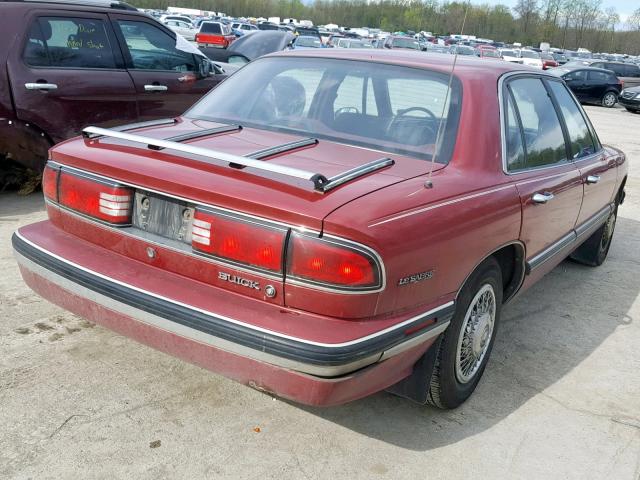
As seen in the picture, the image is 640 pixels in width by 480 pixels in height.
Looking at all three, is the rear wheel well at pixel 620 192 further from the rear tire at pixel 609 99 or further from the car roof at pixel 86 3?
the rear tire at pixel 609 99

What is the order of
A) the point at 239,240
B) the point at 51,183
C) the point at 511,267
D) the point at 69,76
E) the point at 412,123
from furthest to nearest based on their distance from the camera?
the point at 69,76
the point at 511,267
the point at 412,123
the point at 51,183
the point at 239,240

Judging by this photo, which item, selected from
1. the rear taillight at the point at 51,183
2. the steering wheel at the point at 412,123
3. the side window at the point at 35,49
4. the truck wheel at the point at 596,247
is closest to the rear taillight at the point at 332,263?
the steering wheel at the point at 412,123

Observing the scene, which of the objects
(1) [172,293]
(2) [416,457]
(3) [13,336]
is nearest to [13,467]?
(1) [172,293]

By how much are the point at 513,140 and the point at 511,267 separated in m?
0.67

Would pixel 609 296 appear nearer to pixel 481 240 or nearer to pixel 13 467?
pixel 481 240

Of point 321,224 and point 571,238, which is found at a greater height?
point 321,224

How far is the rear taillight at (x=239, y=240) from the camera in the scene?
97.5 inches

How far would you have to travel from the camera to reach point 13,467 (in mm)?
2574

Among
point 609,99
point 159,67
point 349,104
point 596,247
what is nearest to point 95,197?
point 349,104

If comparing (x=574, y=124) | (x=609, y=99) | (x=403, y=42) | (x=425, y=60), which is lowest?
(x=609, y=99)

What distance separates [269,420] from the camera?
3.02 m

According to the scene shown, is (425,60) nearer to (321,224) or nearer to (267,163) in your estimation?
(267,163)

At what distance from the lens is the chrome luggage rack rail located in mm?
2484

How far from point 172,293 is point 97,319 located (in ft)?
1.52
